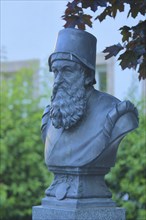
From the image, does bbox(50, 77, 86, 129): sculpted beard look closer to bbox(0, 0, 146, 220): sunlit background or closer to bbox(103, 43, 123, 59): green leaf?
bbox(103, 43, 123, 59): green leaf

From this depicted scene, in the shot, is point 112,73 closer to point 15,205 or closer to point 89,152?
point 15,205

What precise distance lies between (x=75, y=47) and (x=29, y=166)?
4.20m

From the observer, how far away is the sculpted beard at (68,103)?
15.2 ft

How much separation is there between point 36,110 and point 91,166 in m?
4.72

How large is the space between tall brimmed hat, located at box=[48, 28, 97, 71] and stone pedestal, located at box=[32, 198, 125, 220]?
0.91m

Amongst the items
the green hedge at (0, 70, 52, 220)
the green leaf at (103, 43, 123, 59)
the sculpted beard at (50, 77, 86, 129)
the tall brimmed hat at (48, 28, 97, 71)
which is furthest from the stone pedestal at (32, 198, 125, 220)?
the green hedge at (0, 70, 52, 220)

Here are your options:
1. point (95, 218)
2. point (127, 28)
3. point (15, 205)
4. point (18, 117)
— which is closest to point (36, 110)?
point (18, 117)

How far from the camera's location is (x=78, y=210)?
4516mm

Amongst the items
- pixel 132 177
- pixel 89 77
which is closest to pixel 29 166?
pixel 132 177

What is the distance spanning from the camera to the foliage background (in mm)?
8180

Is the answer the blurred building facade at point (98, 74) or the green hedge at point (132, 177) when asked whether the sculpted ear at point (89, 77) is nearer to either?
the green hedge at point (132, 177)

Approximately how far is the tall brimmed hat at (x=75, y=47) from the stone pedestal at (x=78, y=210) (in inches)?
36.0

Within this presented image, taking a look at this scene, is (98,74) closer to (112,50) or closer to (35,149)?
(35,149)

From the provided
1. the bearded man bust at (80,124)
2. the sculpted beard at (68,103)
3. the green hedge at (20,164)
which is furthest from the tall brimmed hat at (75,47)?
the green hedge at (20,164)
